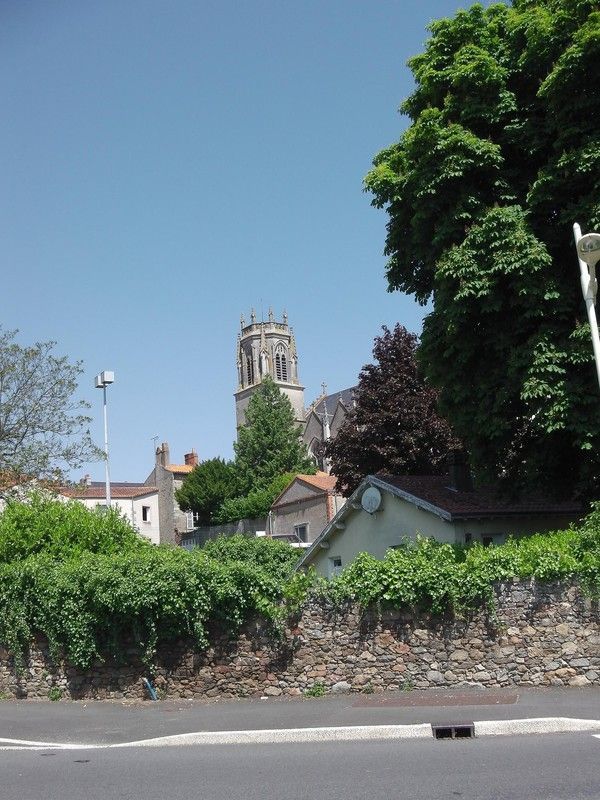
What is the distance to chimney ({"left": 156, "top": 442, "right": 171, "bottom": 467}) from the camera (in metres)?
85.8

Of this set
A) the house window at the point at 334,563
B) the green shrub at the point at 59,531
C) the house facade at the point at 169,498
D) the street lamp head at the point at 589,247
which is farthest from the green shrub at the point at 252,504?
the street lamp head at the point at 589,247

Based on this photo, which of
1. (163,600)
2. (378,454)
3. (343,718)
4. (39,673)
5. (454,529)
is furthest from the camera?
(378,454)

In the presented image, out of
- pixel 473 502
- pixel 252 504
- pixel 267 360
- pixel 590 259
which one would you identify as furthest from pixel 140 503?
pixel 590 259

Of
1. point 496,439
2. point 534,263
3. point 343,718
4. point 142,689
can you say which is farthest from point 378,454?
point 343,718

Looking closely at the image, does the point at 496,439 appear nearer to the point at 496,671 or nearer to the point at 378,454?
the point at 496,671

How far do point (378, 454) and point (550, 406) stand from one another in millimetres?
17399

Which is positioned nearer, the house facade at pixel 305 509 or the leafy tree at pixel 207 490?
the house facade at pixel 305 509

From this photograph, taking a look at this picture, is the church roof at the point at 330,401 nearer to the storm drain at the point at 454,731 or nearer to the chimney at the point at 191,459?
the chimney at the point at 191,459

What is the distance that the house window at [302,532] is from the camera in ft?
170

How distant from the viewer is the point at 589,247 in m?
11.7

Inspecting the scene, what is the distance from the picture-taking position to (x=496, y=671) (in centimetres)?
1510

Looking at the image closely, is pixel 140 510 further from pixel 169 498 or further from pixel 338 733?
pixel 338 733

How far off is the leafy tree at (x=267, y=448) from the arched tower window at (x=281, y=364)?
119 feet

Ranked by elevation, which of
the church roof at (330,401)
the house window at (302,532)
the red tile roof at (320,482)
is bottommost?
the house window at (302,532)
